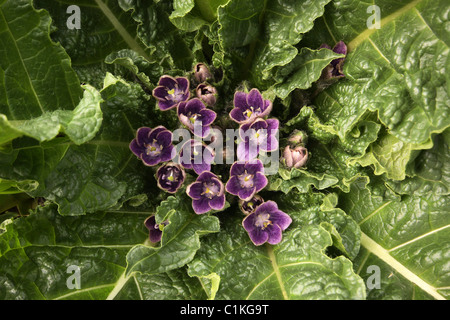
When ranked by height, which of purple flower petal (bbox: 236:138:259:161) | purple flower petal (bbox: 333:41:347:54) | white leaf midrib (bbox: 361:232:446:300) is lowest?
white leaf midrib (bbox: 361:232:446:300)

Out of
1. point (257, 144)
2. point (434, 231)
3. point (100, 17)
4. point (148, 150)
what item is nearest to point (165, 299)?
point (148, 150)

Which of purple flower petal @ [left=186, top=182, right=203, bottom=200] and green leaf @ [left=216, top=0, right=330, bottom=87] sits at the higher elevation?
green leaf @ [left=216, top=0, right=330, bottom=87]

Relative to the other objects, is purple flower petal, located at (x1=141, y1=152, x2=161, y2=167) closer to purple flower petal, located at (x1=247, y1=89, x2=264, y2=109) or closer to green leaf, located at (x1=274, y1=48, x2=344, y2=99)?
purple flower petal, located at (x1=247, y1=89, x2=264, y2=109)

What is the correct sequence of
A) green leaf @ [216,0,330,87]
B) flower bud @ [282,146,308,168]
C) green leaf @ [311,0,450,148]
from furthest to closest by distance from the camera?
1. flower bud @ [282,146,308,168]
2. green leaf @ [216,0,330,87]
3. green leaf @ [311,0,450,148]

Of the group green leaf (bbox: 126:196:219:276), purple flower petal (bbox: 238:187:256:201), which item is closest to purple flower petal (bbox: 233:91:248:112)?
purple flower petal (bbox: 238:187:256:201)

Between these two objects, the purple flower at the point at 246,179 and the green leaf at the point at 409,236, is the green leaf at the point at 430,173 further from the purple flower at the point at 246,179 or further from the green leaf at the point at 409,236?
the purple flower at the point at 246,179

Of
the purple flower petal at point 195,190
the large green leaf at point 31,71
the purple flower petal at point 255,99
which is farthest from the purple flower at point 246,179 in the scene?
the large green leaf at point 31,71
